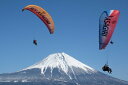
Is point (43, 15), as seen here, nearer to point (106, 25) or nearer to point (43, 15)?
point (43, 15)

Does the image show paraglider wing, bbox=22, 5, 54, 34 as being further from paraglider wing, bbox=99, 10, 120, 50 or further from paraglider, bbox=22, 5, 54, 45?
paraglider wing, bbox=99, 10, 120, 50

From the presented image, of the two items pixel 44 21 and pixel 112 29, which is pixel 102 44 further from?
pixel 44 21

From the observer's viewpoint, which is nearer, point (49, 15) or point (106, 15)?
point (106, 15)

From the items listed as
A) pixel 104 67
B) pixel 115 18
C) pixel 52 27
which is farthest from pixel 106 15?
pixel 52 27

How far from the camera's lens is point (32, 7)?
64.2 meters

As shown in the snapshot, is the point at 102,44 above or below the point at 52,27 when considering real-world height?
below

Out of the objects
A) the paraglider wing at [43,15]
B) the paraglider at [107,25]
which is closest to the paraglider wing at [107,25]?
the paraglider at [107,25]

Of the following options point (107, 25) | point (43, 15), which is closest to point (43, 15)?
point (43, 15)

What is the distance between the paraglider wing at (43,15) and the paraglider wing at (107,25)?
12.4m

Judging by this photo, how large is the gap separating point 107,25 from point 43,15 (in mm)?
14730

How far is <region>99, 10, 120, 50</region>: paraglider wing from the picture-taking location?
5428 cm

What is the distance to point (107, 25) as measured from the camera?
179 feet

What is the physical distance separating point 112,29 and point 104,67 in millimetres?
6257

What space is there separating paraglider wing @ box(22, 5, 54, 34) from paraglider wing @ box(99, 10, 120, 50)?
12.4 meters
